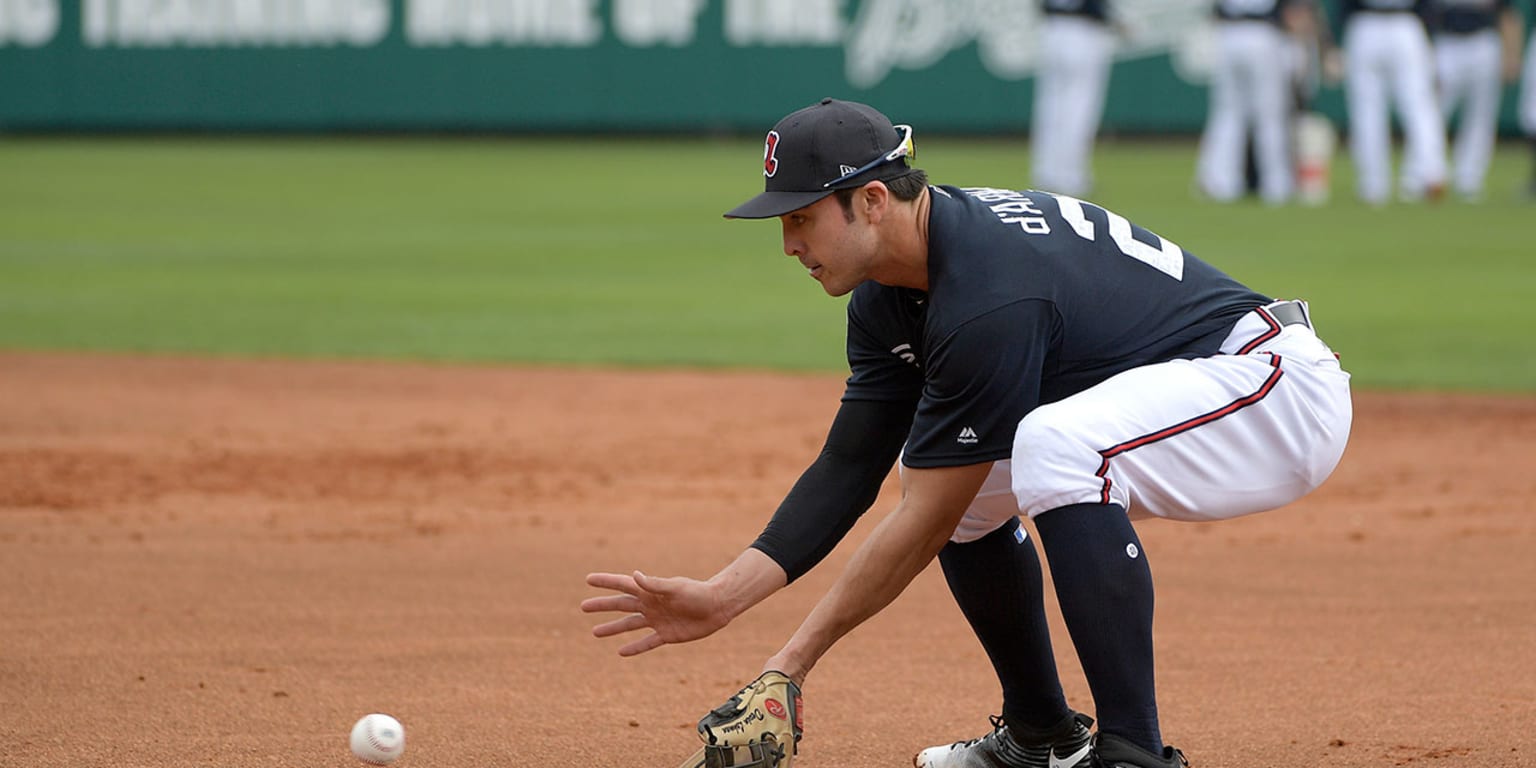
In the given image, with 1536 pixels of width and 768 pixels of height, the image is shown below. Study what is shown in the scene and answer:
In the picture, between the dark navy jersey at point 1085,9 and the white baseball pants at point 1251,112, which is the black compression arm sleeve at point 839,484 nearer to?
the white baseball pants at point 1251,112

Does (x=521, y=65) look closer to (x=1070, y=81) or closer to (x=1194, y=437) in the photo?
(x=1070, y=81)

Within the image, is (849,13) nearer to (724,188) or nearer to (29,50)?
(724,188)

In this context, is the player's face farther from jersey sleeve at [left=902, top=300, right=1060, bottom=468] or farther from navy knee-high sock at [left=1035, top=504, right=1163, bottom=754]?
navy knee-high sock at [left=1035, top=504, right=1163, bottom=754]

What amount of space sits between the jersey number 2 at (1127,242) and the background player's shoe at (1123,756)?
2.90 feet

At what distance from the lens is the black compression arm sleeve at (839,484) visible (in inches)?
144

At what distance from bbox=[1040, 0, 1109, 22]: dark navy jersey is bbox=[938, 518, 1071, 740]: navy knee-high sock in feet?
47.2

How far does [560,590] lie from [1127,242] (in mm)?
2445

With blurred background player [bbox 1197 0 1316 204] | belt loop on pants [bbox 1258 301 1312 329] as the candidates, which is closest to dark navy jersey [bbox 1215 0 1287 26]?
blurred background player [bbox 1197 0 1316 204]

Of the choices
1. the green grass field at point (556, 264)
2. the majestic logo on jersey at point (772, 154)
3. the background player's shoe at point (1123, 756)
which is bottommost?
the green grass field at point (556, 264)

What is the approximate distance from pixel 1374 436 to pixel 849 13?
1935 cm

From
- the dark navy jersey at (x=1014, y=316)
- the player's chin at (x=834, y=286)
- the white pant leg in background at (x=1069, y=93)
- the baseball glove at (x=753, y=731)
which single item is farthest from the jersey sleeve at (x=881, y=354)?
the white pant leg in background at (x=1069, y=93)

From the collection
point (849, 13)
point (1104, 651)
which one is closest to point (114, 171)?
point (849, 13)

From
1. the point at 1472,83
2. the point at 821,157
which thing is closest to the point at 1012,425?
the point at 821,157

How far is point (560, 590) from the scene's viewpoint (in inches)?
215
